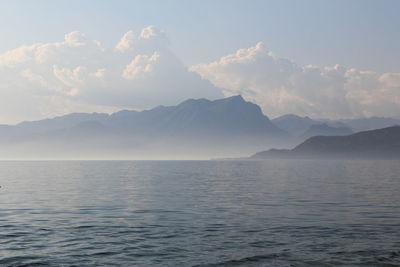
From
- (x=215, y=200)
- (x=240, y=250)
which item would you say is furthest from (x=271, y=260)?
(x=215, y=200)

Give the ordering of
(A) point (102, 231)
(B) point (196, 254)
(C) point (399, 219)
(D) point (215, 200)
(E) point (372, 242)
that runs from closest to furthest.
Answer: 1. (B) point (196, 254)
2. (E) point (372, 242)
3. (A) point (102, 231)
4. (C) point (399, 219)
5. (D) point (215, 200)

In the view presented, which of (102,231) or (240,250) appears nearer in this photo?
(240,250)

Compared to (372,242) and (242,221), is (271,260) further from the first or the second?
(242,221)

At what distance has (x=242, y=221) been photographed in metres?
39.8

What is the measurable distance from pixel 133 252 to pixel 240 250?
696 cm

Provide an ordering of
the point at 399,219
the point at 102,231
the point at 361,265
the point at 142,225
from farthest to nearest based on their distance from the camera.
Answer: the point at 399,219 < the point at 142,225 < the point at 102,231 < the point at 361,265

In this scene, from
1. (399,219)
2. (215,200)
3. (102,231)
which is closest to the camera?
(102,231)

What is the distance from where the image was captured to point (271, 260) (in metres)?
24.9

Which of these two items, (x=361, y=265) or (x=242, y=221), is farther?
(x=242, y=221)

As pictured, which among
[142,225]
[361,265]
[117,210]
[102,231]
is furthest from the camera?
[117,210]

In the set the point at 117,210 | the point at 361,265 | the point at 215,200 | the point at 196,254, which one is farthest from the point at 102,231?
the point at 215,200

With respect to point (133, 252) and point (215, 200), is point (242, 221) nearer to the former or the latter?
point (133, 252)

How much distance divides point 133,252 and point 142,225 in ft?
36.3

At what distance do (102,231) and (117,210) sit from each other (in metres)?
14.4
